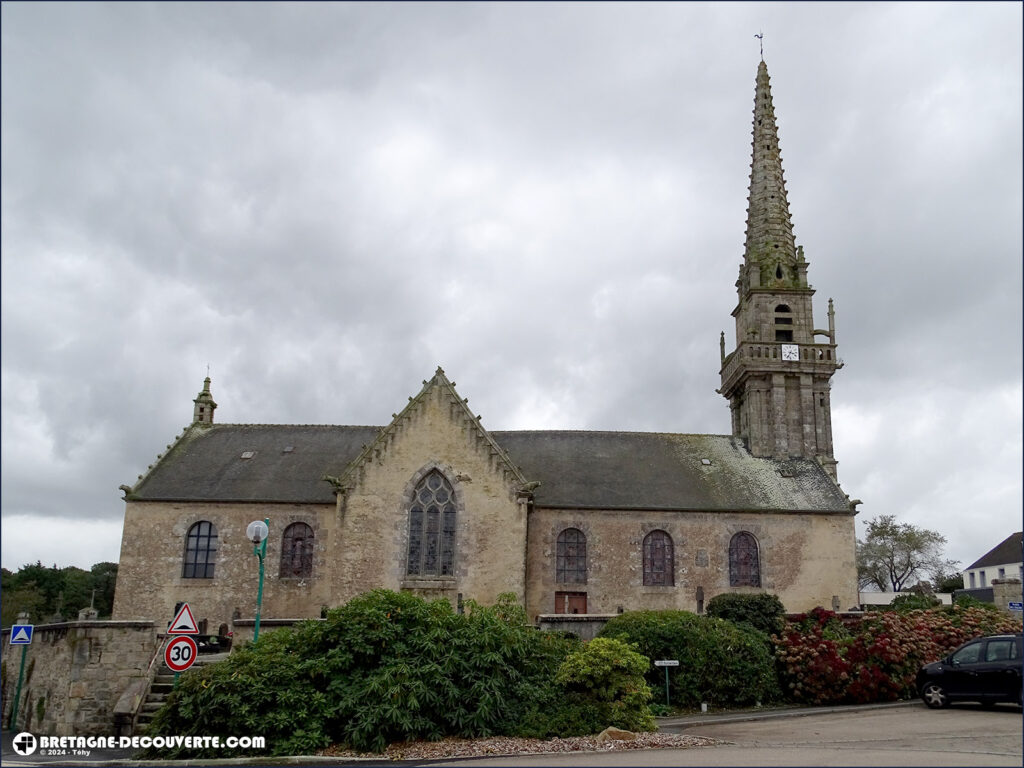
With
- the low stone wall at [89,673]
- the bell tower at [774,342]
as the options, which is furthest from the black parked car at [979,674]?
the bell tower at [774,342]

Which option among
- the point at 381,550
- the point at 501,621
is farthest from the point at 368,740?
the point at 381,550

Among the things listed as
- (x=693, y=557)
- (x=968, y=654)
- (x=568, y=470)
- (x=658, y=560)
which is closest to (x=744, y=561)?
(x=693, y=557)

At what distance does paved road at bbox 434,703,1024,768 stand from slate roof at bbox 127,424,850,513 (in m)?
15.3

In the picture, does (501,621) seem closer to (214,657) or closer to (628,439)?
(214,657)

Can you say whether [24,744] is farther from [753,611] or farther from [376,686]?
[753,611]

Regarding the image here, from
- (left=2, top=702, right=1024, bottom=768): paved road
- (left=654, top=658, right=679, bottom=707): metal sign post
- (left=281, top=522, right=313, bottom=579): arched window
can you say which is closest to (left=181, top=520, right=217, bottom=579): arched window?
(left=281, top=522, right=313, bottom=579): arched window

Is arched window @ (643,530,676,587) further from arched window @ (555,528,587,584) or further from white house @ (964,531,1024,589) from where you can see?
white house @ (964,531,1024,589)

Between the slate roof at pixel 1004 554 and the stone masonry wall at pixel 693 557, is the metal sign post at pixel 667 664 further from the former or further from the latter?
the slate roof at pixel 1004 554

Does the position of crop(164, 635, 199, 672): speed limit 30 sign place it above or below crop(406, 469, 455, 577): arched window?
below

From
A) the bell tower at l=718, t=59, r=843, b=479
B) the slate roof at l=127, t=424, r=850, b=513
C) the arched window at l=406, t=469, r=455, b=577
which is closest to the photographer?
the arched window at l=406, t=469, r=455, b=577

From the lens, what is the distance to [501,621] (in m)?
17.1

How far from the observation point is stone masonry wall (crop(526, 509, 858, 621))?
3047 cm

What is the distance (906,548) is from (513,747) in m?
58.2

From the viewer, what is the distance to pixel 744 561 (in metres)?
31.3
